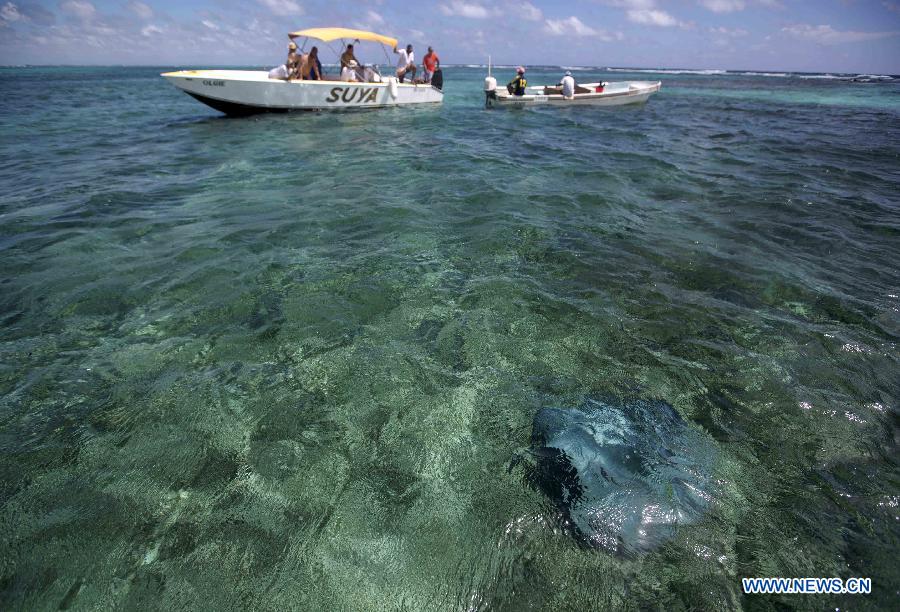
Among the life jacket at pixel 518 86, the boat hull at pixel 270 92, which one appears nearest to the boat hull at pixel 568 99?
the life jacket at pixel 518 86

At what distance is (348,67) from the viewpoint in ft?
63.3

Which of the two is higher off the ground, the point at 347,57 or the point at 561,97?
the point at 347,57

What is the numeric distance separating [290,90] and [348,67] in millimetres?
3921

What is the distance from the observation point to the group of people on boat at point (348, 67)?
56.4 feet

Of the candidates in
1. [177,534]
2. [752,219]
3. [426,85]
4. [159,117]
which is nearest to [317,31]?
[426,85]

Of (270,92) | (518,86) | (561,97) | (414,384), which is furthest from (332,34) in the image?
(414,384)

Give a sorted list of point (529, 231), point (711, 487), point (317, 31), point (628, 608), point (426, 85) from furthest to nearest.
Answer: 1. point (426, 85)
2. point (317, 31)
3. point (529, 231)
4. point (711, 487)
5. point (628, 608)

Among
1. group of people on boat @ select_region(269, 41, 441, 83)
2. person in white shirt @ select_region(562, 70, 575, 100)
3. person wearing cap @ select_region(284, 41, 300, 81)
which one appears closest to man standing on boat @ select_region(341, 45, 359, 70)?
group of people on boat @ select_region(269, 41, 441, 83)

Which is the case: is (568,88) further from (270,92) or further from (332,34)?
(270,92)

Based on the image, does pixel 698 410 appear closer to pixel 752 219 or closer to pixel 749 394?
pixel 749 394

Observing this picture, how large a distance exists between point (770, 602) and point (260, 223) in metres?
7.62

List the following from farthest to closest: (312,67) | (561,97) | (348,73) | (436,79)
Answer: (436,79) < (561,97) < (348,73) < (312,67)

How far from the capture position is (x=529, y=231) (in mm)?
6945

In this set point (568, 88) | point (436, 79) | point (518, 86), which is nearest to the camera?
point (568, 88)
